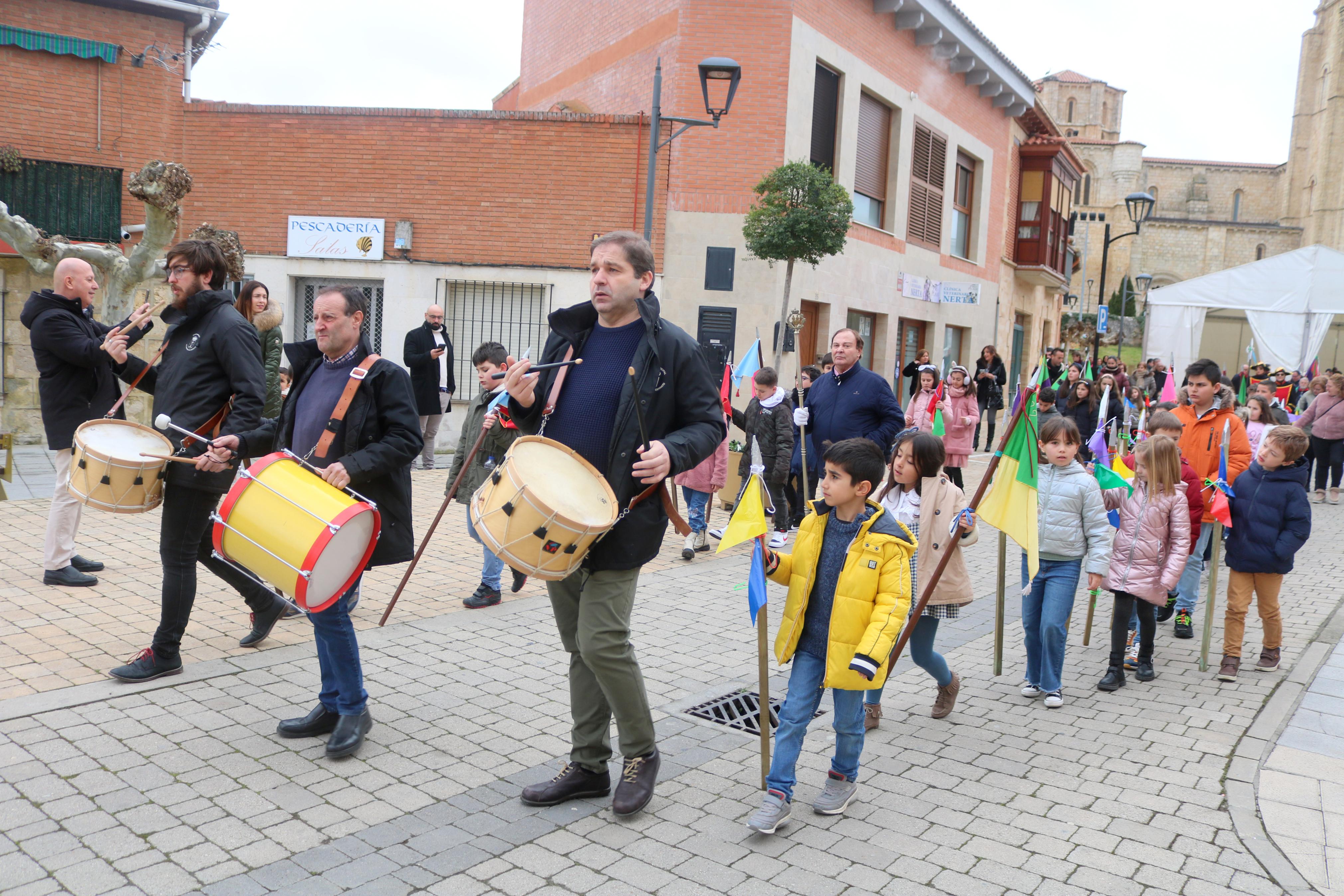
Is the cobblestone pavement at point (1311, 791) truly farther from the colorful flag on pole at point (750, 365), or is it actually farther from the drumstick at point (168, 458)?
the colorful flag on pole at point (750, 365)

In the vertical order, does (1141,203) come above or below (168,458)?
above

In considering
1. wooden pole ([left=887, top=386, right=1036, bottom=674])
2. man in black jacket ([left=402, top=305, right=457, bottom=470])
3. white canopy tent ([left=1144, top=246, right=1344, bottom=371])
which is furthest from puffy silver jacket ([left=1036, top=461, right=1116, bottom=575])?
white canopy tent ([left=1144, top=246, right=1344, bottom=371])

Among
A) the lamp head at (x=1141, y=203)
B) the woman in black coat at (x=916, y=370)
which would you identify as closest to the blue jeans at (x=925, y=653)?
the woman in black coat at (x=916, y=370)

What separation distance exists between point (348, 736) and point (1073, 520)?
151 inches

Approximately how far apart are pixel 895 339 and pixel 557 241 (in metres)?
8.43

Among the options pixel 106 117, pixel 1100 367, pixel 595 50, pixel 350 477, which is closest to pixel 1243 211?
pixel 1100 367

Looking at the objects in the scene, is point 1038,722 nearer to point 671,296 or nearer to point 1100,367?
point 671,296

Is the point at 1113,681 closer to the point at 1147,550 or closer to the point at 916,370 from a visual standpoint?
the point at 1147,550

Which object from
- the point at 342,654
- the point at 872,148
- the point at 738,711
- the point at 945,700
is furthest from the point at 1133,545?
the point at 872,148

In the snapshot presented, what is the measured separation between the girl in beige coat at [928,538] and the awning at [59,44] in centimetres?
1493

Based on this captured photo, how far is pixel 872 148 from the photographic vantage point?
67.3 ft

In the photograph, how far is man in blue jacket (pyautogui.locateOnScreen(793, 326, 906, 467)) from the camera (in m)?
7.53

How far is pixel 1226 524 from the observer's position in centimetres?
643

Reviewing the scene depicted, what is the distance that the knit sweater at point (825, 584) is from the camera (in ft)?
13.3
